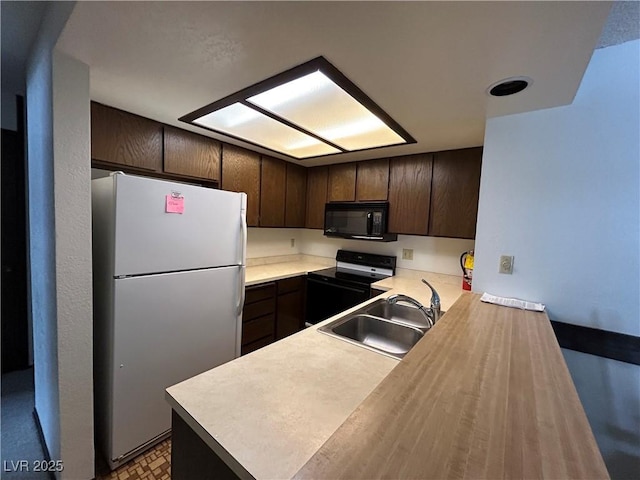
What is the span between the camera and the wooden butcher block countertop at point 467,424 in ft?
1.69

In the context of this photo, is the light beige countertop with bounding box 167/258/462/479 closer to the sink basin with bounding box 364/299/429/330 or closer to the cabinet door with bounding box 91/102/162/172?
the sink basin with bounding box 364/299/429/330

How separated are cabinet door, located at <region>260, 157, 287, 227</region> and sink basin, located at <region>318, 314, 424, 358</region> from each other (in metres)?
1.63

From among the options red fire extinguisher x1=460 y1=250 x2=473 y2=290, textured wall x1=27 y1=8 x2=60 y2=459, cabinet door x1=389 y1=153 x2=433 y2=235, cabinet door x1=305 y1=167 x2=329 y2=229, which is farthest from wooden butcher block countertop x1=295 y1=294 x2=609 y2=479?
cabinet door x1=305 y1=167 x2=329 y2=229

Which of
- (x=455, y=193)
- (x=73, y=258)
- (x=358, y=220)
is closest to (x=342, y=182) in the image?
(x=358, y=220)

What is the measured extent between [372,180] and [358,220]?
0.43 metres

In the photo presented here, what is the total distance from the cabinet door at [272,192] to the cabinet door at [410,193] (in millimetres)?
1170

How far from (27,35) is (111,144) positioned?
0.58 metres

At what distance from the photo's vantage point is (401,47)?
39.8 inches

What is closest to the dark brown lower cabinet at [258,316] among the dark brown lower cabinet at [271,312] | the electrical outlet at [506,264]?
the dark brown lower cabinet at [271,312]

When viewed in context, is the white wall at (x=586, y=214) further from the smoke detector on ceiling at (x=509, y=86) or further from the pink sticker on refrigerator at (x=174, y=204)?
the pink sticker on refrigerator at (x=174, y=204)

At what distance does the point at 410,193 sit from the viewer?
2521mm

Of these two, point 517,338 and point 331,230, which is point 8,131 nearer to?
point 331,230

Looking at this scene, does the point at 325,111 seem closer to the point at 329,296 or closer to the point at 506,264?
the point at 506,264

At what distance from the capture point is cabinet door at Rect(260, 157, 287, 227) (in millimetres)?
2773
